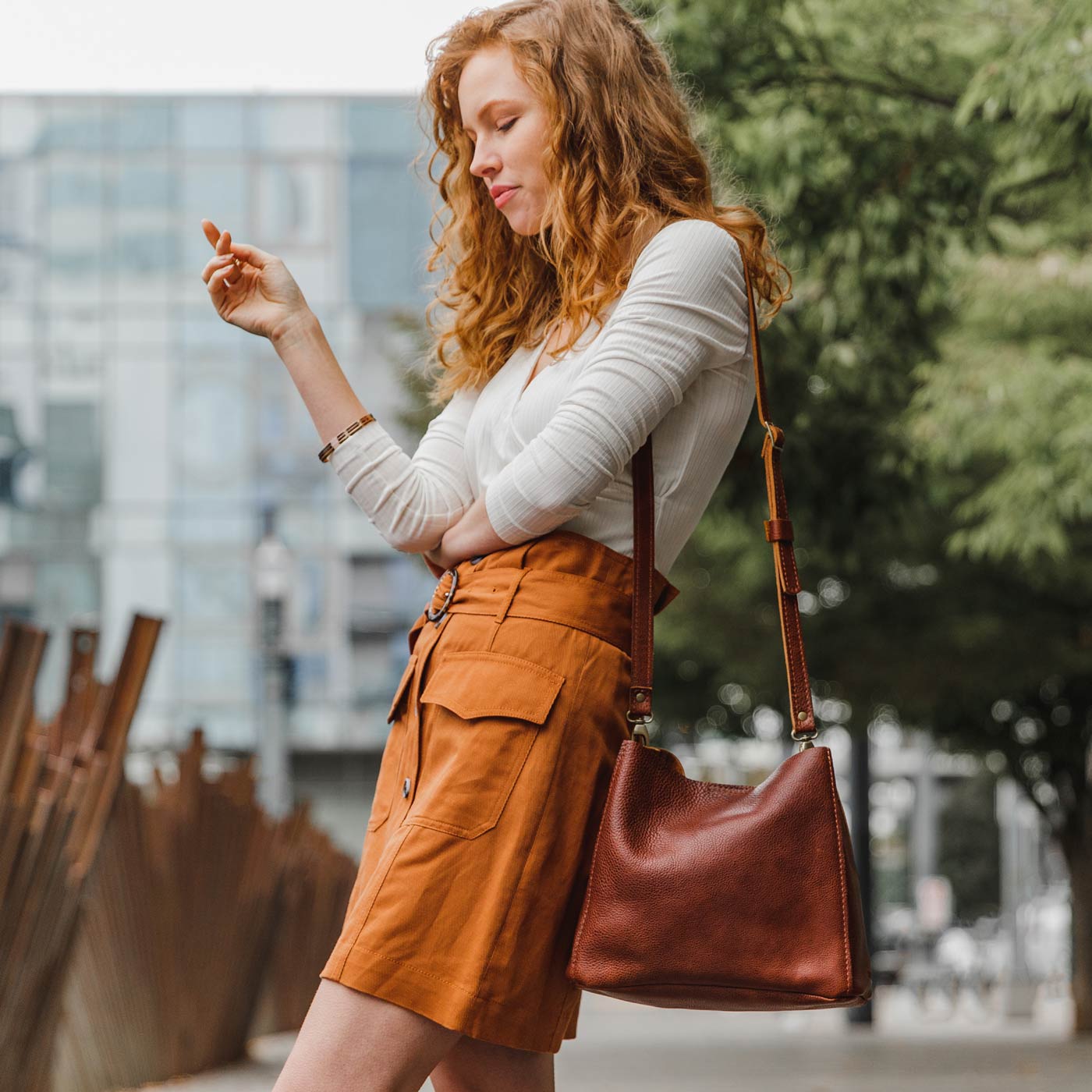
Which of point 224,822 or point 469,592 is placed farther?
point 224,822

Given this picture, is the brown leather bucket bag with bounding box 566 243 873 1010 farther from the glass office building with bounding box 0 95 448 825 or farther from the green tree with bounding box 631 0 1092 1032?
the glass office building with bounding box 0 95 448 825

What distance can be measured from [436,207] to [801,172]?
4.06 m

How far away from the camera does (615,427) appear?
2.02 metres

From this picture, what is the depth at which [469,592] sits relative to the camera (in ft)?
6.86

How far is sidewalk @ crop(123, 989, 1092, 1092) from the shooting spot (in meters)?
9.21

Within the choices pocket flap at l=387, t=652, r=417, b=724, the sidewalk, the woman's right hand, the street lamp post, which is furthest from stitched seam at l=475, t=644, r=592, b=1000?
the street lamp post

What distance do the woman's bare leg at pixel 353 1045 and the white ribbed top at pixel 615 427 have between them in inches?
23.0

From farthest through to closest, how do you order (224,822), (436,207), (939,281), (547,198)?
(224,822) < (939,281) < (436,207) < (547,198)

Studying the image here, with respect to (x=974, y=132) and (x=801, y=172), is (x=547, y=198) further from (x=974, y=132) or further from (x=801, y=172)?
(x=974, y=132)

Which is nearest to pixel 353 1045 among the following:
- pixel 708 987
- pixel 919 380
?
pixel 708 987

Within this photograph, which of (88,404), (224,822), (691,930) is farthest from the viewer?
(88,404)

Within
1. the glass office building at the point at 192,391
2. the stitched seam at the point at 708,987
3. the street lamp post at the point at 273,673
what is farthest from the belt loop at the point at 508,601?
the glass office building at the point at 192,391

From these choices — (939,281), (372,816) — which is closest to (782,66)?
(939,281)

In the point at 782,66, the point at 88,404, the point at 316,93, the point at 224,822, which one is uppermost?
the point at 316,93
